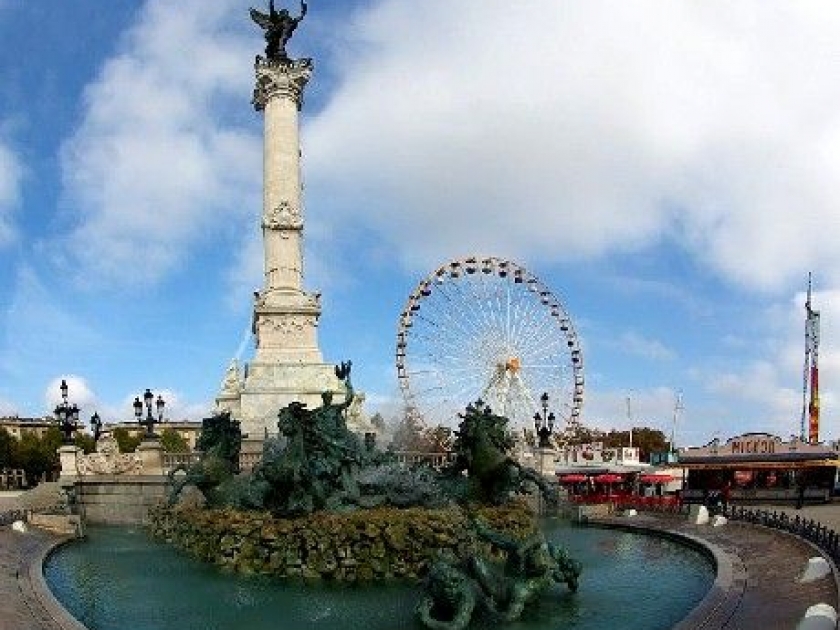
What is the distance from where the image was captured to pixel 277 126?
4172 centimetres

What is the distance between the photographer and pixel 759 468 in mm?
42312

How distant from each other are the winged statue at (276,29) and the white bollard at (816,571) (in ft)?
115

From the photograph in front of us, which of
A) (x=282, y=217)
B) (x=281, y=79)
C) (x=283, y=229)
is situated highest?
(x=281, y=79)

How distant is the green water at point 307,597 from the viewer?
13.9m

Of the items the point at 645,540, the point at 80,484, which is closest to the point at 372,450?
the point at 645,540

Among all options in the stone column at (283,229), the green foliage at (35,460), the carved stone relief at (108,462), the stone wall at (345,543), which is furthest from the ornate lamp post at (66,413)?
the green foliage at (35,460)

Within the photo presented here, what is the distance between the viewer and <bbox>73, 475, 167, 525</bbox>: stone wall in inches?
1159

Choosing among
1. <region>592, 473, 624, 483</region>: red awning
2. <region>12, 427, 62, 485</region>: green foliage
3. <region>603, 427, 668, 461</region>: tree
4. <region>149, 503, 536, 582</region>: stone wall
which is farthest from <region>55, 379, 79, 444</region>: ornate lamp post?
<region>603, 427, 668, 461</region>: tree

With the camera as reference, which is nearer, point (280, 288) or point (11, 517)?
point (11, 517)

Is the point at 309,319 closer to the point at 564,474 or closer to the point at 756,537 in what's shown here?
the point at 564,474

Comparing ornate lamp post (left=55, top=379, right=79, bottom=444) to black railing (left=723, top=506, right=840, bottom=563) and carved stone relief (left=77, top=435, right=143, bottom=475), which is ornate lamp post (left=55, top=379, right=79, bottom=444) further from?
black railing (left=723, top=506, right=840, bottom=563)

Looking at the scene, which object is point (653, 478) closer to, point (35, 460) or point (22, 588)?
point (22, 588)

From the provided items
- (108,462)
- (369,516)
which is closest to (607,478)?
(108,462)

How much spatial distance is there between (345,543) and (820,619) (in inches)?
376
